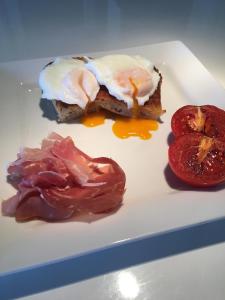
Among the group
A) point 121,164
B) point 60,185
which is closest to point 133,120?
point 121,164

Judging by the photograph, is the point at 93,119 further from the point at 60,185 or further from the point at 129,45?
the point at 129,45

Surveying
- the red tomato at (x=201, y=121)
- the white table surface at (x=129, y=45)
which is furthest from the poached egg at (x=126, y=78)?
the white table surface at (x=129, y=45)

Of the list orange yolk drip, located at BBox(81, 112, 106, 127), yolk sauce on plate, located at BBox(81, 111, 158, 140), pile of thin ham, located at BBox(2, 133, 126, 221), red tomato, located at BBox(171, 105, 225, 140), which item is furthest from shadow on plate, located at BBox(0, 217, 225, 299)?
orange yolk drip, located at BBox(81, 112, 106, 127)

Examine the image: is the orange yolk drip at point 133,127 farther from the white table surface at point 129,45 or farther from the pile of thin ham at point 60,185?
the white table surface at point 129,45

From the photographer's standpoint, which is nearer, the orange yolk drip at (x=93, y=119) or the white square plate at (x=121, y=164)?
the white square plate at (x=121, y=164)

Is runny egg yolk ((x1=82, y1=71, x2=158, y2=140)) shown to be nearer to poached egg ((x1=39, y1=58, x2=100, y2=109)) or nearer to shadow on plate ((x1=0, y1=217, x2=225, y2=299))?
poached egg ((x1=39, y1=58, x2=100, y2=109))

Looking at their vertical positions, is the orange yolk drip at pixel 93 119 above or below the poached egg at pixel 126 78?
below
